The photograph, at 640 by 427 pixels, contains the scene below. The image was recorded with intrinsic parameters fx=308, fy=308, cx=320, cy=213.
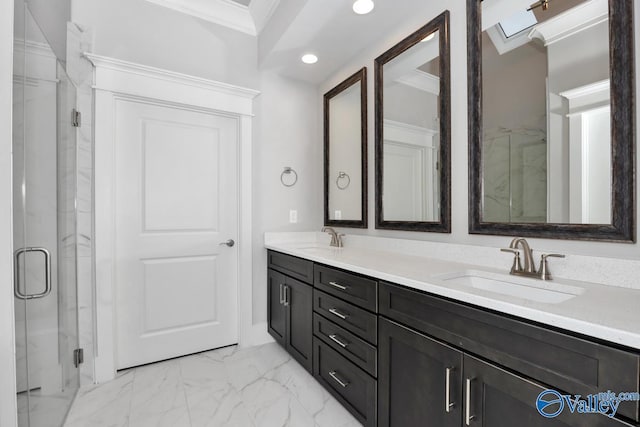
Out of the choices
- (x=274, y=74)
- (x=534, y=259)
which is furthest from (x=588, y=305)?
(x=274, y=74)

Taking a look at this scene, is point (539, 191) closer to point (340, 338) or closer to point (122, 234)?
point (340, 338)

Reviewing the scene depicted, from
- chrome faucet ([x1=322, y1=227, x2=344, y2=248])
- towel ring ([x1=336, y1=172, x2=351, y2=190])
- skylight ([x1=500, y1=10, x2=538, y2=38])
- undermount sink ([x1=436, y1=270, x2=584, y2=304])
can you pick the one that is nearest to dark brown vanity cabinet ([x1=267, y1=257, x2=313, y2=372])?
chrome faucet ([x1=322, y1=227, x2=344, y2=248])

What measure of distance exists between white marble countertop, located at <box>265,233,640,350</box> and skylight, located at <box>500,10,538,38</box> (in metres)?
1.13

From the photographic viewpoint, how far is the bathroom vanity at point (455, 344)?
30.2 inches

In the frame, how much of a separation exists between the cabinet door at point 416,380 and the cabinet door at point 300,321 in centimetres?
69

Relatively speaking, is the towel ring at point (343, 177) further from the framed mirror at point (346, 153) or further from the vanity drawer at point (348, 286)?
the vanity drawer at point (348, 286)

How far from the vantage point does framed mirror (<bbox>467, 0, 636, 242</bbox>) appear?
114 centimetres

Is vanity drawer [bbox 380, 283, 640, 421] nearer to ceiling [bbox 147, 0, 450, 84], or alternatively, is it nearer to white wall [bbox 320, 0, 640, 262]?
white wall [bbox 320, 0, 640, 262]

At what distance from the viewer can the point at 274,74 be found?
2.73 meters

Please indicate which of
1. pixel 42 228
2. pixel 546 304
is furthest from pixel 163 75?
pixel 546 304

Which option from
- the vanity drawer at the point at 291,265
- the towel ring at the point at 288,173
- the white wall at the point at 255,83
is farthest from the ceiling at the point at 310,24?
the vanity drawer at the point at 291,265

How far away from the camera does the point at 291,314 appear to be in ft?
7.36

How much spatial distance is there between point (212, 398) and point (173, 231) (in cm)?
120

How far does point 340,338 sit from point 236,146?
175 cm
